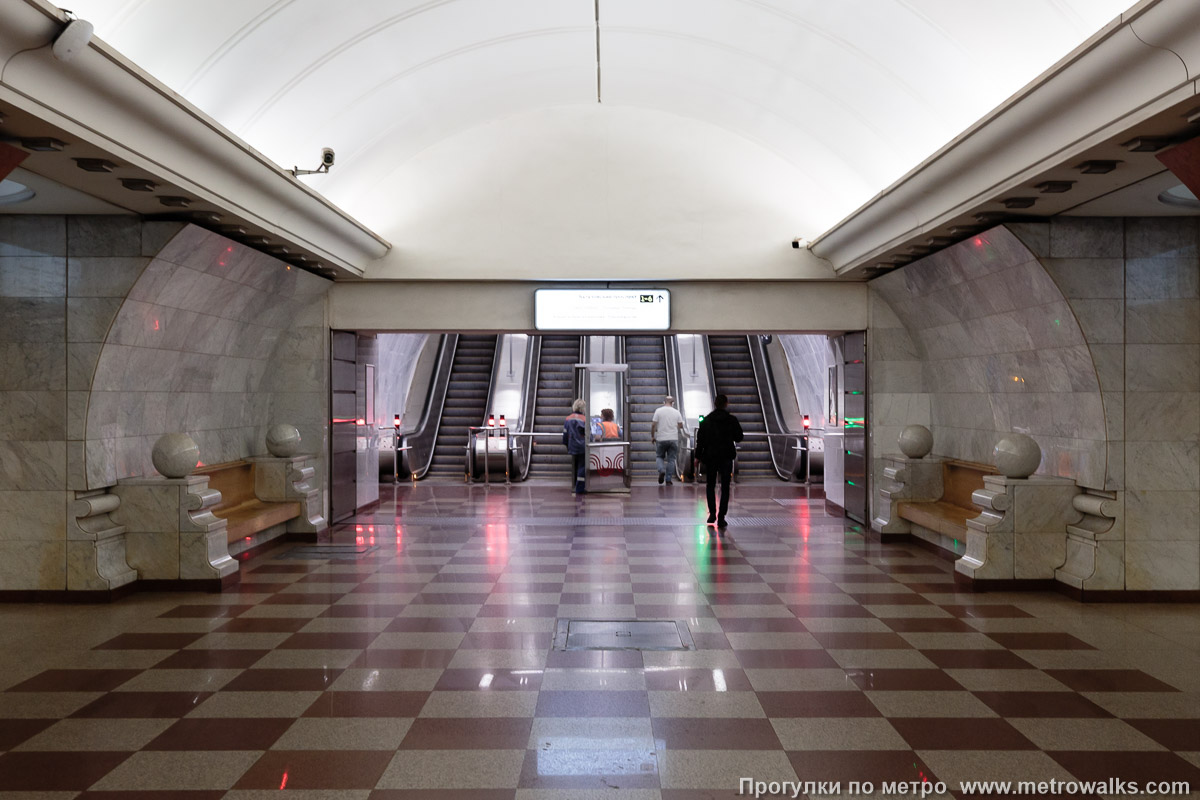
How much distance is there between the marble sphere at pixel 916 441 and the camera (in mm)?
8734

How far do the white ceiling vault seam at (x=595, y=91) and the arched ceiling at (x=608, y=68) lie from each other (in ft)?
0.06

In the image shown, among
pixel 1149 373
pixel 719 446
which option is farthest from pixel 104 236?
pixel 1149 373

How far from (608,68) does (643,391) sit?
34.1ft

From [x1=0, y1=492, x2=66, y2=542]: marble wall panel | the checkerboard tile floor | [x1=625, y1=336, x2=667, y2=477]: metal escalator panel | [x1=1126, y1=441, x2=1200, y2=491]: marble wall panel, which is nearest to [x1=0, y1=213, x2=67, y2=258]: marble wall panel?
[x1=0, y1=492, x2=66, y2=542]: marble wall panel

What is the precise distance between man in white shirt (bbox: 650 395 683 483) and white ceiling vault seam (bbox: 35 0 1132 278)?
14.9ft

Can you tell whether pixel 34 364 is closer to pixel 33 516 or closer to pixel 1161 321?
pixel 33 516

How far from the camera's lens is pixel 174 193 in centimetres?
548

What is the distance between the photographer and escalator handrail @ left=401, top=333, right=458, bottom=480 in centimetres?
1581

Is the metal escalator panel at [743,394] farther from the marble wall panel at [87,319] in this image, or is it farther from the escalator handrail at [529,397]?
the marble wall panel at [87,319]

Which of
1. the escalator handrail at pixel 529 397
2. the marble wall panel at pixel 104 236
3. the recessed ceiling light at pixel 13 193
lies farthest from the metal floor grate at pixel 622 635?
the escalator handrail at pixel 529 397

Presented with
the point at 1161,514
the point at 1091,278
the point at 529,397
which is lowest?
the point at 1161,514

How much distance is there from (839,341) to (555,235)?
3.96 meters

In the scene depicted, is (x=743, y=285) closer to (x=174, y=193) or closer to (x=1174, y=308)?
(x=1174, y=308)

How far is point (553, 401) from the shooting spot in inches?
717
